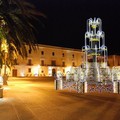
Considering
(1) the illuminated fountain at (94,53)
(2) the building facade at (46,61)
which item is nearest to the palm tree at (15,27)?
(1) the illuminated fountain at (94,53)

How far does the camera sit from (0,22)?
10375 millimetres

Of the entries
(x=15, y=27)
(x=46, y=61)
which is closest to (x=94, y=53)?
(x=15, y=27)

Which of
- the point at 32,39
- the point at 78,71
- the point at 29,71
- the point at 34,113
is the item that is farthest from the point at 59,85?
the point at 29,71

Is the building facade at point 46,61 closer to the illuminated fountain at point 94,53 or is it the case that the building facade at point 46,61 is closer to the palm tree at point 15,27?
the illuminated fountain at point 94,53

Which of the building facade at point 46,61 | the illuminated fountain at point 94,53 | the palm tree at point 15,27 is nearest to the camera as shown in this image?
the palm tree at point 15,27

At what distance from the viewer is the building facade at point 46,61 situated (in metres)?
56.8

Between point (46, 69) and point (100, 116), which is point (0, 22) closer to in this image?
point (100, 116)

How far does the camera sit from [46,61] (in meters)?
61.2

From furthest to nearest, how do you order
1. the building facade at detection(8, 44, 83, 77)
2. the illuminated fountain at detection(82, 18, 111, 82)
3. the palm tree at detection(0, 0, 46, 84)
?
the building facade at detection(8, 44, 83, 77) < the illuminated fountain at detection(82, 18, 111, 82) < the palm tree at detection(0, 0, 46, 84)

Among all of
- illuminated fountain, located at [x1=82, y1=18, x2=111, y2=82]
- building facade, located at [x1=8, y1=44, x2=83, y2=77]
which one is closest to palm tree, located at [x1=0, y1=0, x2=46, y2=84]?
illuminated fountain, located at [x1=82, y1=18, x2=111, y2=82]

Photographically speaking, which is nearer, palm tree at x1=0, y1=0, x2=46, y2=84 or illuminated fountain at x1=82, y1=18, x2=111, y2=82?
palm tree at x1=0, y1=0, x2=46, y2=84

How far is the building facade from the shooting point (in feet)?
187

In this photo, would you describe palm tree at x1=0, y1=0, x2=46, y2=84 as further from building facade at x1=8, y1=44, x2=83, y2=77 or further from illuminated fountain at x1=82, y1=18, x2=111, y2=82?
building facade at x1=8, y1=44, x2=83, y2=77

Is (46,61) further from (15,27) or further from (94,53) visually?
(15,27)
